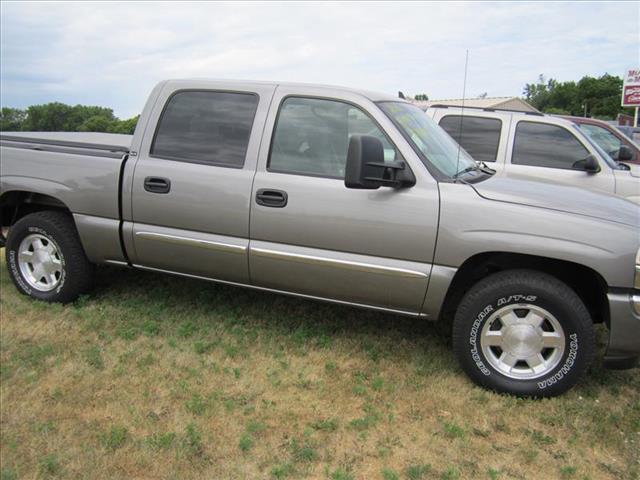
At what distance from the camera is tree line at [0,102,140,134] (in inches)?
279

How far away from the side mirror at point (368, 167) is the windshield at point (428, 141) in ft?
0.98

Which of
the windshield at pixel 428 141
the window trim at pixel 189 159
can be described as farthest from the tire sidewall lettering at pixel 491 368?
the window trim at pixel 189 159

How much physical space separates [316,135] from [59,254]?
2.45 meters

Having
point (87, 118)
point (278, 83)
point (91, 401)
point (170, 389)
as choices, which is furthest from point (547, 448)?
point (87, 118)

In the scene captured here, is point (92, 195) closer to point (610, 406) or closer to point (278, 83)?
point (278, 83)

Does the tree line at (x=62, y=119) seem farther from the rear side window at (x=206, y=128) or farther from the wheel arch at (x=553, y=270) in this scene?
the wheel arch at (x=553, y=270)

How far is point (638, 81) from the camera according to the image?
86.9 feet

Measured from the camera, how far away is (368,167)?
10.8 ft

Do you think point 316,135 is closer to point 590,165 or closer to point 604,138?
point 590,165

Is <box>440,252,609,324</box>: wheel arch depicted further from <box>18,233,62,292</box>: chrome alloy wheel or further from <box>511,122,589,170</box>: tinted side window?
<box>18,233,62,292</box>: chrome alloy wheel

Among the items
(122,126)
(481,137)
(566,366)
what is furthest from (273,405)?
(122,126)

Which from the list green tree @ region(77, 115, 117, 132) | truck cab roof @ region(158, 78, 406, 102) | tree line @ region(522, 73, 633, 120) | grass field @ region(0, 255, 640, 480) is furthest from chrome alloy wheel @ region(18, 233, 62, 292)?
tree line @ region(522, 73, 633, 120)

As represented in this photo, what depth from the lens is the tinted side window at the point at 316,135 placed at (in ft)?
12.1

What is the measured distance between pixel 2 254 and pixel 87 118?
7.66 ft
